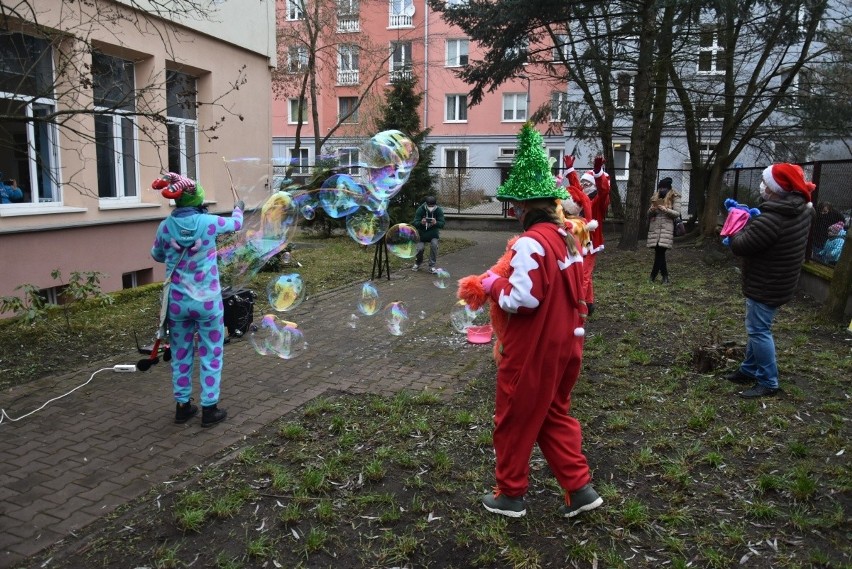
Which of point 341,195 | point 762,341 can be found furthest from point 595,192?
point 762,341

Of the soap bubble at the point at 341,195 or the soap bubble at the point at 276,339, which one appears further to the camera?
the soap bubble at the point at 341,195

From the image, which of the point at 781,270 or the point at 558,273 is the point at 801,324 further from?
the point at 558,273

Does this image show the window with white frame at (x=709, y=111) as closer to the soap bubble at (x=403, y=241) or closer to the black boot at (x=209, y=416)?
the soap bubble at (x=403, y=241)

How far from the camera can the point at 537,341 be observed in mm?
3479

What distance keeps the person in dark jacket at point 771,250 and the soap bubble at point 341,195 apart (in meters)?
4.16

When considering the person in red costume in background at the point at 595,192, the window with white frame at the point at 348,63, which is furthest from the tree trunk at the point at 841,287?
the window with white frame at the point at 348,63

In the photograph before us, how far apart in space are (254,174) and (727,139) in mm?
13009

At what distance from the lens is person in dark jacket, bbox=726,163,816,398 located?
5.44m

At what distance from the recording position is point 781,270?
5.50 metres

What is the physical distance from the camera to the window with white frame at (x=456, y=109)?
39219 mm

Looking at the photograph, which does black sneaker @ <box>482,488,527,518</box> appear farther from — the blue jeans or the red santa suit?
the blue jeans

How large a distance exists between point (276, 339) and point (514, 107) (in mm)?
34386

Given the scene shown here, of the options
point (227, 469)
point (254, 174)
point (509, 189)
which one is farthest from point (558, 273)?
point (254, 174)

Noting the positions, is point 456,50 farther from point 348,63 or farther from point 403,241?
point 403,241
